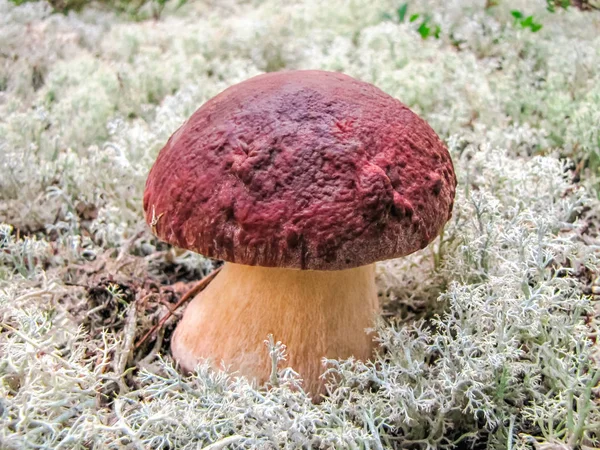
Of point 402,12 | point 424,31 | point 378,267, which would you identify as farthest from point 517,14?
point 378,267

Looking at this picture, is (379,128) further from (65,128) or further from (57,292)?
(65,128)

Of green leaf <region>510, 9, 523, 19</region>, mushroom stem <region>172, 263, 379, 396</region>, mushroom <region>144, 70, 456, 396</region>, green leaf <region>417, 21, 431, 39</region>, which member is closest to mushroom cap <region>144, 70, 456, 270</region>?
mushroom <region>144, 70, 456, 396</region>

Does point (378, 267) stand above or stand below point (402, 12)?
below

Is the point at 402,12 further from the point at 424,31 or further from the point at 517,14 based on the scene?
the point at 517,14

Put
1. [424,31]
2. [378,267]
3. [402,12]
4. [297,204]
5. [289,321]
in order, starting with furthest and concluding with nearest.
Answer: [402,12] < [424,31] < [378,267] < [289,321] < [297,204]

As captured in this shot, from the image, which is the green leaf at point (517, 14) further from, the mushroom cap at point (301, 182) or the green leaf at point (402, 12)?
the mushroom cap at point (301, 182)

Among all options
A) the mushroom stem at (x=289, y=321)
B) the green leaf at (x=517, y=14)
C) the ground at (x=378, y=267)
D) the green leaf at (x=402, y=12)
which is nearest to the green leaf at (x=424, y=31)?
the ground at (x=378, y=267)
